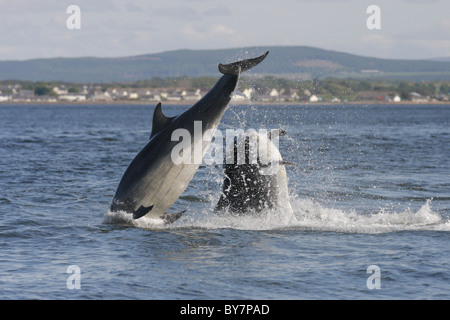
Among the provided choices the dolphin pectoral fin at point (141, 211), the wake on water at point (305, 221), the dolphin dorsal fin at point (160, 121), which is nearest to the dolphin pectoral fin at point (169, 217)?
the wake on water at point (305, 221)

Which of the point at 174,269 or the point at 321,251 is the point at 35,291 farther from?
the point at 321,251

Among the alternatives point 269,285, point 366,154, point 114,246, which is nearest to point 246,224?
point 114,246

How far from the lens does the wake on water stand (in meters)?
15.6

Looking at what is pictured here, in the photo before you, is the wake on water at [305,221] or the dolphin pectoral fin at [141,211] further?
the wake on water at [305,221]

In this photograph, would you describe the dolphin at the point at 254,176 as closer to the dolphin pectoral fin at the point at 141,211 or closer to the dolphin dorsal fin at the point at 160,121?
the dolphin dorsal fin at the point at 160,121

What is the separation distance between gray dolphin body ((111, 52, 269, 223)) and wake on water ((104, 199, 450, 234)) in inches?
20.3

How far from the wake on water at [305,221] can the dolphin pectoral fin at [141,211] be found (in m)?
0.25

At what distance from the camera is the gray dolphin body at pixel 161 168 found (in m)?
14.8

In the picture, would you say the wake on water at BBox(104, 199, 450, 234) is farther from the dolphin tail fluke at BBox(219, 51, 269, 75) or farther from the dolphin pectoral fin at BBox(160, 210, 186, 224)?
the dolphin tail fluke at BBox(219, 51, 269, 75)

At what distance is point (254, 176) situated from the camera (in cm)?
1591

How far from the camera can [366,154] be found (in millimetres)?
36594

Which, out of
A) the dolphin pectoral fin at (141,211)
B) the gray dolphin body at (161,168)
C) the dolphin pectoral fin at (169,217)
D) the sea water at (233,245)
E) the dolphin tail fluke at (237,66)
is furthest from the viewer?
the dolphin pectoral fin at (169,217)

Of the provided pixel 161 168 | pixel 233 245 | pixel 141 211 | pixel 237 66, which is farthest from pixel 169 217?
pixel 237 66

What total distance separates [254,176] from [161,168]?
2.31 metres
